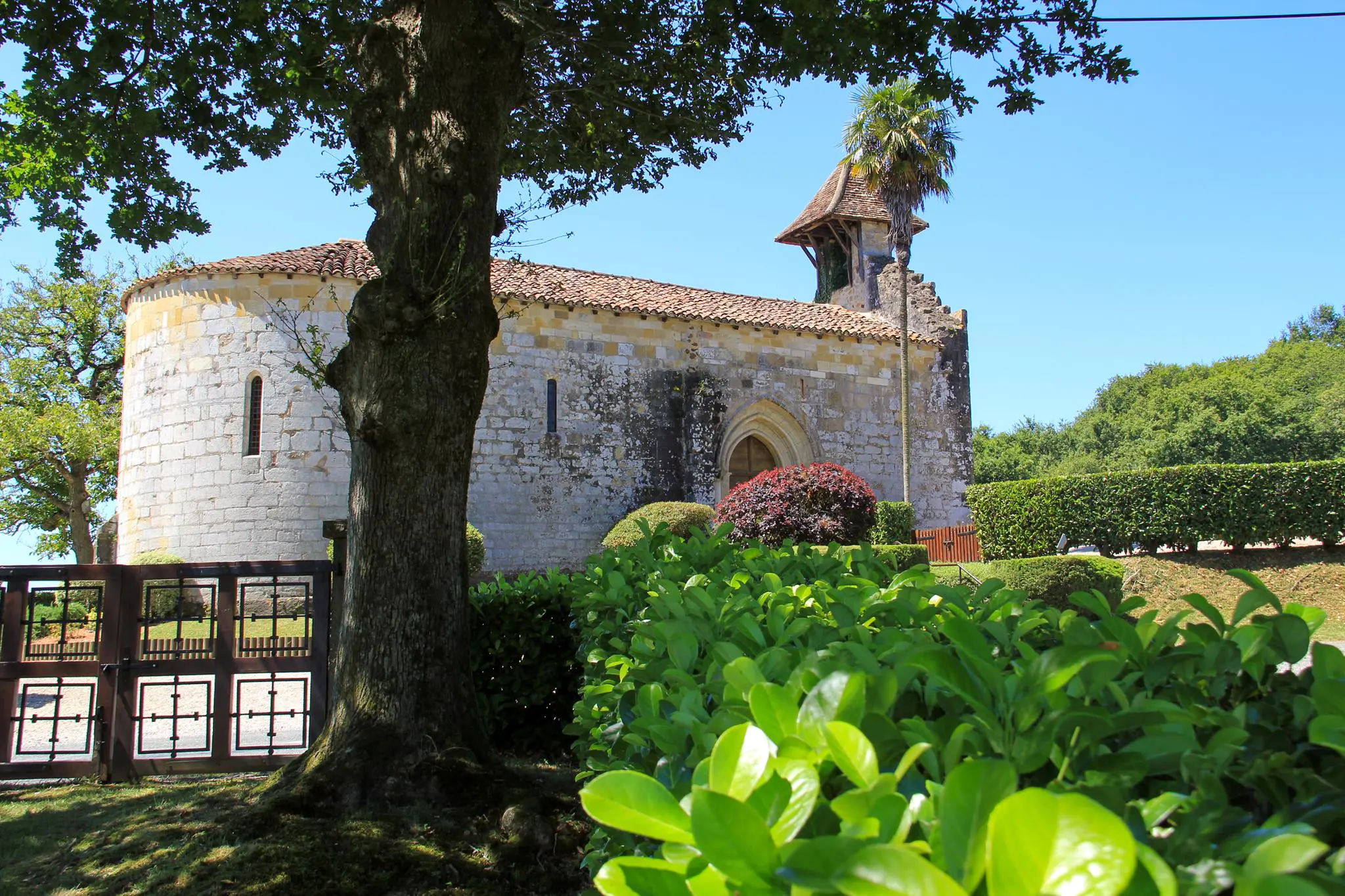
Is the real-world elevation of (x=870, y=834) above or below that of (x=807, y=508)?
below

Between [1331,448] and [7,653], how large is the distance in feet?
162

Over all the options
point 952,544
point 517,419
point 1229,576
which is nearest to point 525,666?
point 517,419

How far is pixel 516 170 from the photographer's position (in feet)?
29.7

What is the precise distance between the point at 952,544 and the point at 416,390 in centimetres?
1731

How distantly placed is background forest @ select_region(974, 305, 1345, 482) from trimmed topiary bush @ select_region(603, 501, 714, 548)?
27.6 m

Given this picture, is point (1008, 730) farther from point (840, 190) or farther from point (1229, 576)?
point (840, 190)

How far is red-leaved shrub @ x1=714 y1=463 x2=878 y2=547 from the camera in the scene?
15.0m

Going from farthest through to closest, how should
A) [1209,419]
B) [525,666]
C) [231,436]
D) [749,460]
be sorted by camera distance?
[1209,419], [749,460], [231,436], [525,666]

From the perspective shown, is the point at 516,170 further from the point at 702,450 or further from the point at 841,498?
the point at 702,450

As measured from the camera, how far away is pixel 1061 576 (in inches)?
524

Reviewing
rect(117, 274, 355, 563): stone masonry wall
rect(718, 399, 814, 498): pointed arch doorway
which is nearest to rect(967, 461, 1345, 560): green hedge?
rect(718, 399, 814, 498): pointed arch doorway

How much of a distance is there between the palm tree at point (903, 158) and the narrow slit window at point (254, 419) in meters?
14.3

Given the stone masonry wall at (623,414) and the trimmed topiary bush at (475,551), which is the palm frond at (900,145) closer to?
the stone masonry wall at (623,414)

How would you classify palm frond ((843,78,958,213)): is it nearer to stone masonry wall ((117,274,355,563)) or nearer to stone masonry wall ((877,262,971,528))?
stone masonry wall ((877,262,971,528))
